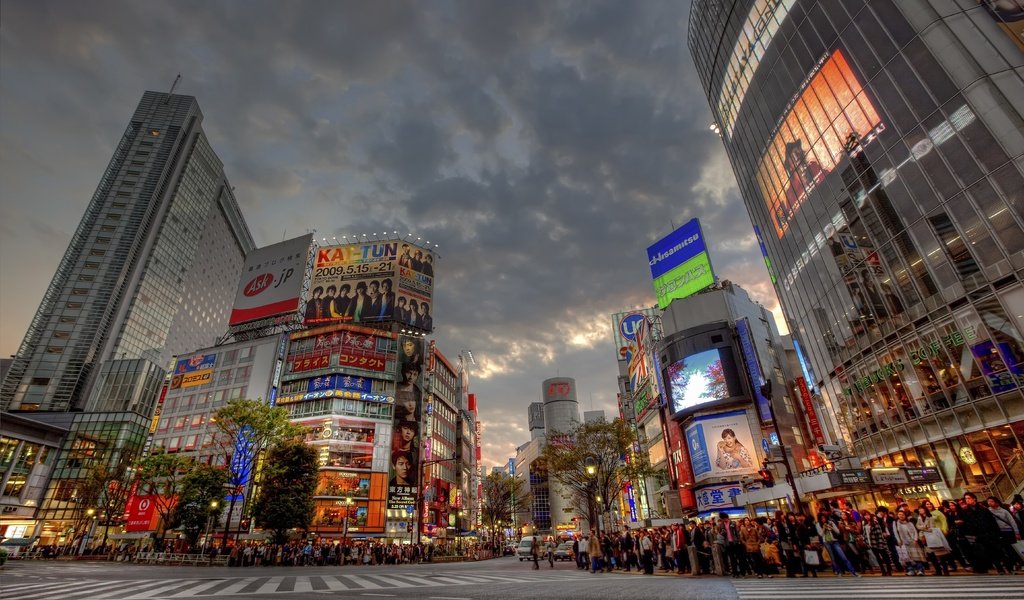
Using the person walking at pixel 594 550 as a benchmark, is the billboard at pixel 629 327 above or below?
above

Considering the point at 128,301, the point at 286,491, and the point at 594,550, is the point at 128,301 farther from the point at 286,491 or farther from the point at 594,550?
the point at 594,550

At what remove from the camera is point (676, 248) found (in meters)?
57.8

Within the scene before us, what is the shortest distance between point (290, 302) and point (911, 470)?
6377 centimetres

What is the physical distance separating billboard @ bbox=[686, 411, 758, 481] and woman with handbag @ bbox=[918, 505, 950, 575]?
3224cm

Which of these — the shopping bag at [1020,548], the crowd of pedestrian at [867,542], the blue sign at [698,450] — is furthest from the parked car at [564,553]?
the shopping bag at [1020,548]

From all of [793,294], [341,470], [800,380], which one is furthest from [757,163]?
[341,470]

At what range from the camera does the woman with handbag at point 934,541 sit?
11.7 meters

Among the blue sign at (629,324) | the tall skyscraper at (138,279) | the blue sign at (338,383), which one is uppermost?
the tall skyscraper at (138,279)

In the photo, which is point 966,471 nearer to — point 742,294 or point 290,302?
point 742,294

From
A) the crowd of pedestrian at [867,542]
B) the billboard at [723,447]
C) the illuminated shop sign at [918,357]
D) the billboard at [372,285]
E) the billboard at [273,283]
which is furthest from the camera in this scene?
the billboard at [372,285]

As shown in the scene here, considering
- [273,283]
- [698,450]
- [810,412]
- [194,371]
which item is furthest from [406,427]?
[810,412]

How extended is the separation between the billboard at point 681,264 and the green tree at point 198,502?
4767 centimetres

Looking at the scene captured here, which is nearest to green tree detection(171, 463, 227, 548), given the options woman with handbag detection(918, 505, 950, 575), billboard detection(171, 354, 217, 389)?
billboard detection(171, 354, 217, 389)

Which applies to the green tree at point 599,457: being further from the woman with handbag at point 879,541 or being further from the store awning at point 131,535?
the store awning at point 131,535
